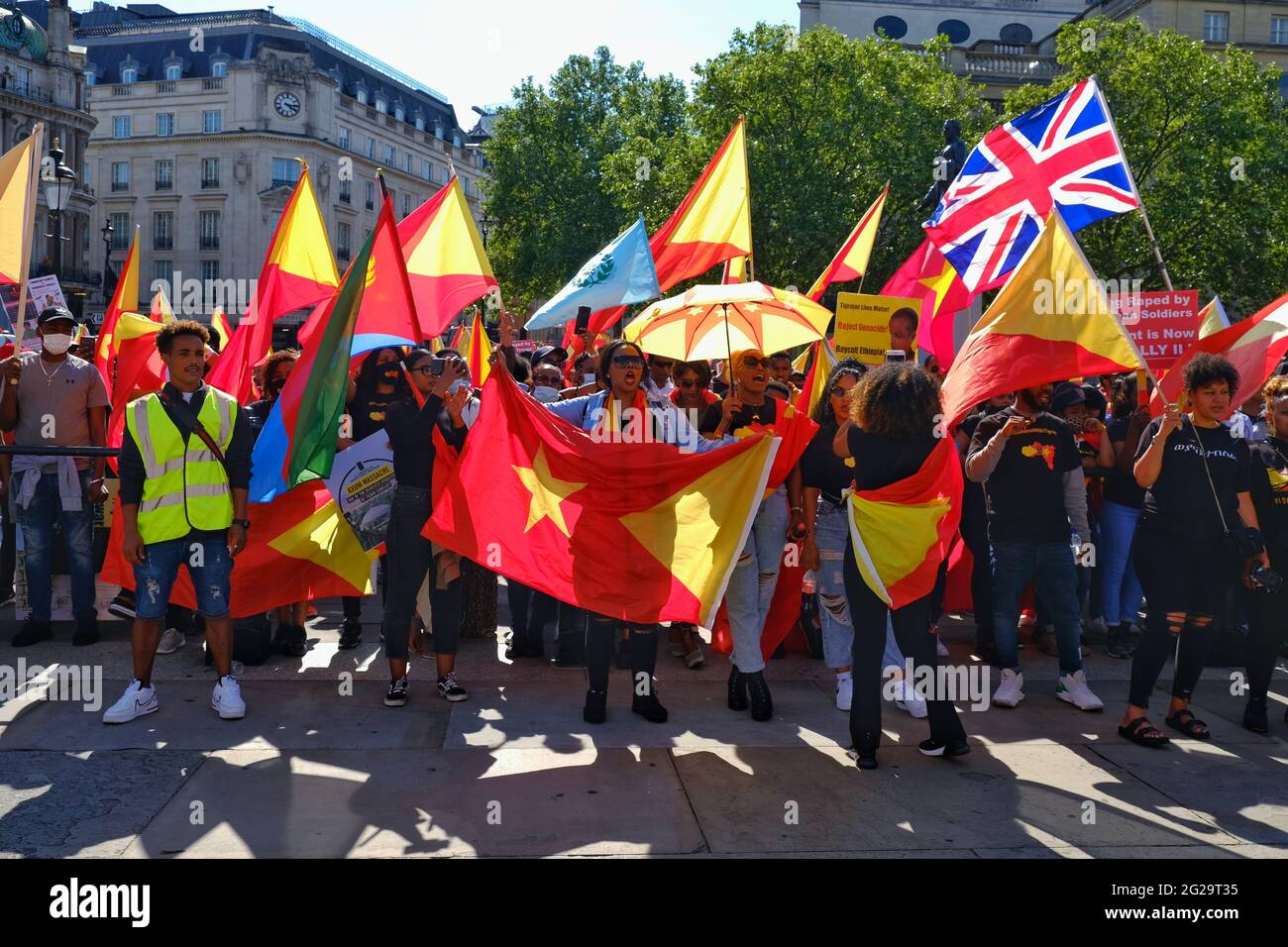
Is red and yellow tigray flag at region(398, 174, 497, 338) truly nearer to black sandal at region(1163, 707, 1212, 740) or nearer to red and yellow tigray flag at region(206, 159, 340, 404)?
red and yellow tigray flag at region(206, 159, 340, 404)

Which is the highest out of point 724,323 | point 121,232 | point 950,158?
point 121,232

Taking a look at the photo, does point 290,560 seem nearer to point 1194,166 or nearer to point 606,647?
point 606,647

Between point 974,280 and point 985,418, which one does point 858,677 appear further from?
point 974,280

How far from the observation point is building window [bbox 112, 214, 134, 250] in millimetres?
64188

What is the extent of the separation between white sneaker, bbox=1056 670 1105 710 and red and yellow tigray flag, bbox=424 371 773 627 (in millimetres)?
2122

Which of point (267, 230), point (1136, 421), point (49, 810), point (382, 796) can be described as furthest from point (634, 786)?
point (267, 230)

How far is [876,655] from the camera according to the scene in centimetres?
523

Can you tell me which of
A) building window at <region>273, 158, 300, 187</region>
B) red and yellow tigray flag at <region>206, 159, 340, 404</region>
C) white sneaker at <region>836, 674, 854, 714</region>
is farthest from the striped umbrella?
building window at <region>273, 158, 300, 187</region>

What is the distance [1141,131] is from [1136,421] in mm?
25013

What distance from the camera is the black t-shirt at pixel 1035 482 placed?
237 inches

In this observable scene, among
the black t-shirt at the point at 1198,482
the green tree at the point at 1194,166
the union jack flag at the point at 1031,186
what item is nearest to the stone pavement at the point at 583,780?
the black t-shirt at the point at 1198,482

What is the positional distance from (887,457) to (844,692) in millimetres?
1545

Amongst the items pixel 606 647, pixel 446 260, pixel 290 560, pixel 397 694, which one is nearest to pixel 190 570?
pixel 290 560

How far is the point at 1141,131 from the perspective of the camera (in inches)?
1122
